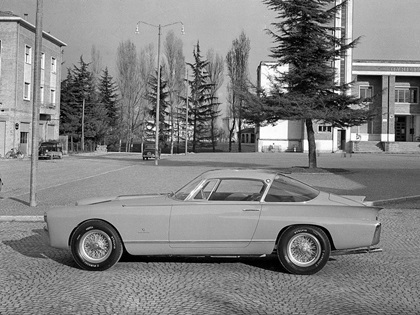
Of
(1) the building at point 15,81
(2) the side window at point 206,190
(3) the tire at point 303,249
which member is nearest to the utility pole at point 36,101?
(2) the side window at point 206,190

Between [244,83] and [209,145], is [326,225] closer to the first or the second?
[244,83]

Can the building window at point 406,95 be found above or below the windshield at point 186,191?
above

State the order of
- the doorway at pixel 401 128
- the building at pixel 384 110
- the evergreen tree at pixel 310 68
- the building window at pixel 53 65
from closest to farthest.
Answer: the evergreen tree at pixel 310 68, the building window at pixel 53 65, the building at pixel 384 110, the doorway at pixel 401 128

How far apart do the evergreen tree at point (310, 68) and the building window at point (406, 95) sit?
49483 mm

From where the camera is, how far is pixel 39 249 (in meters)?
8.54

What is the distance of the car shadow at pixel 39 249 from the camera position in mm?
7816

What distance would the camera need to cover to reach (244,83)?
97.1ft

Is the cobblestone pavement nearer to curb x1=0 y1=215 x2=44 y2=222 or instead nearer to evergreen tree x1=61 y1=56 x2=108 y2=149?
curb x1=0 y1=215 x2=44 y2=222

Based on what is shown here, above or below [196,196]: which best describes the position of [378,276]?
below

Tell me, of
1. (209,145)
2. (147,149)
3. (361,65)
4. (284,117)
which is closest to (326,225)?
(284,117)

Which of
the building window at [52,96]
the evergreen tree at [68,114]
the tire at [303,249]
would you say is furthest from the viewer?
the evergreen tree at [68,114]

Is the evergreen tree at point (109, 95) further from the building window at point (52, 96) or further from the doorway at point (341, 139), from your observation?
the doorway at point (341, 139)

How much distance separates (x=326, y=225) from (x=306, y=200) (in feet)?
1.44

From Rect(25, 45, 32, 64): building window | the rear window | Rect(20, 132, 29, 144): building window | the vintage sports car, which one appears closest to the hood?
the vintage sports car
